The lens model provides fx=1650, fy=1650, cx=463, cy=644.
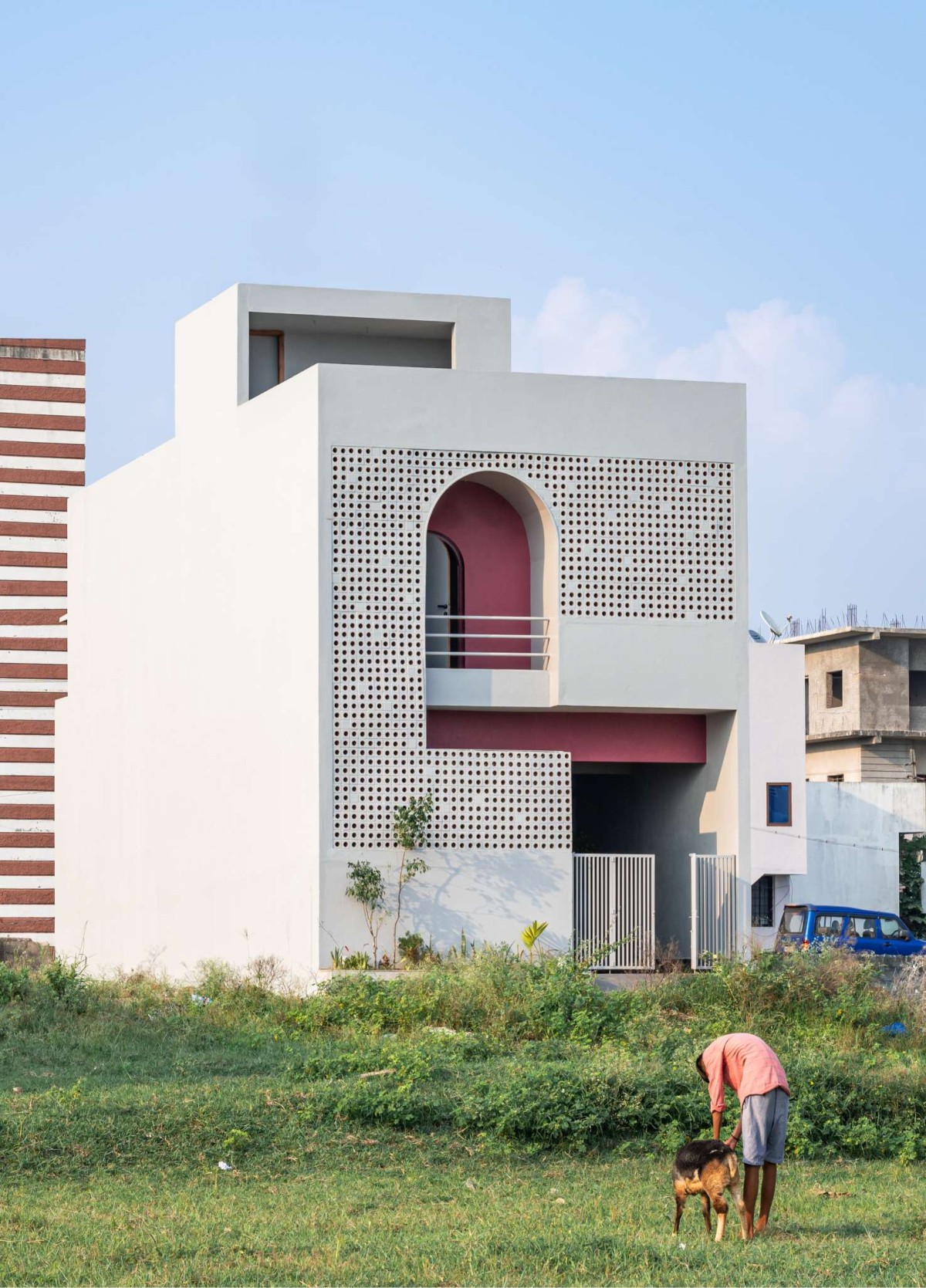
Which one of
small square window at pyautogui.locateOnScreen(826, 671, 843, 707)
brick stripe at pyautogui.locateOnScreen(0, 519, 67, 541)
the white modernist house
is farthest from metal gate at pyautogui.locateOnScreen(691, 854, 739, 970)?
small square window at pyautogui.locateOnScreen(826, 671, 843, 707)

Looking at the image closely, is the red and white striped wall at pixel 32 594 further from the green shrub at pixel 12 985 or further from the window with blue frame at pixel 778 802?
the window with blue frame at pixel 778 802

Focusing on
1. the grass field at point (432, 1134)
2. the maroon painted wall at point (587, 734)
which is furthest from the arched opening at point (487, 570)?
the grass field at point (432, 1134)

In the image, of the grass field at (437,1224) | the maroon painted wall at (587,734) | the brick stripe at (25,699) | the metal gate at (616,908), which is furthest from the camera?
the brick stripe at (25,699)

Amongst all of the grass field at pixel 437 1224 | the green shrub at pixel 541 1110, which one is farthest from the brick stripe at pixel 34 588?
the grass field at pixel 437 1224

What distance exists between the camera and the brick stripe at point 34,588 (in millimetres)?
33281

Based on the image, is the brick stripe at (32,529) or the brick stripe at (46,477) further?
the brick stripe at (46,477)

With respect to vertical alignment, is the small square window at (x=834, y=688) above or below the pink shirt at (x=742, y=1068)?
above

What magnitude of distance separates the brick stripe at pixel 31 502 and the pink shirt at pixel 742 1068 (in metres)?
25.9

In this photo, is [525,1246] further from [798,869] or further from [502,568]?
[798,869]

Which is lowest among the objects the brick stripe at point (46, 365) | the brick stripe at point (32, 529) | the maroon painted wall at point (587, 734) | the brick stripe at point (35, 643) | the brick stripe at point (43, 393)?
the maroon painted wall at point (587, 734)

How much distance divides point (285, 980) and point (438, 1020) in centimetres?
353

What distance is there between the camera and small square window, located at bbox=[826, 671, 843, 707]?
46.3 meters

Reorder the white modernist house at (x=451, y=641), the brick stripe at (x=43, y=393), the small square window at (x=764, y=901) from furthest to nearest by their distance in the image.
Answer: the small square window at (x=764, y=901)
the brick stripe at (x=43, y=393)
the white modernist house at (x=451, y=641)

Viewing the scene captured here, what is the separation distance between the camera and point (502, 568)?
23.6 metres
